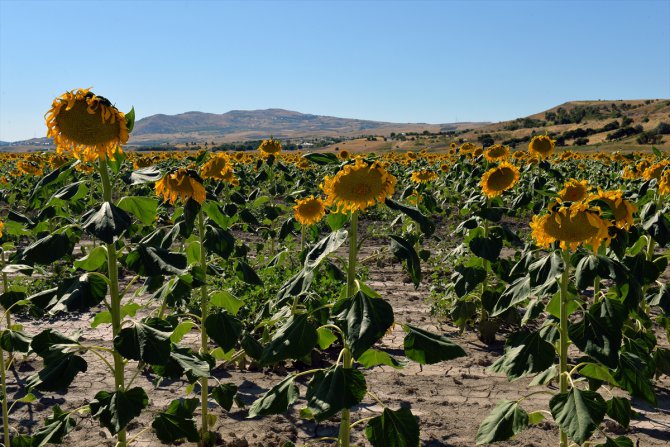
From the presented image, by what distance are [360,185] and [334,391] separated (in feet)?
2.65

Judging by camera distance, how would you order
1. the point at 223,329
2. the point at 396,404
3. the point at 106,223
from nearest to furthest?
the point at 106,223, the point at 223,329, the point at 396,404

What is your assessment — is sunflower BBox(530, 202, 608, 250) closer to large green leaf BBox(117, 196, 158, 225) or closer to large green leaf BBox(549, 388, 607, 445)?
large green leaf BBox(549, 388, 607, 445)

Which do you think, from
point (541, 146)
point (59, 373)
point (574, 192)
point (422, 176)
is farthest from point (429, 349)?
point (422, 176)

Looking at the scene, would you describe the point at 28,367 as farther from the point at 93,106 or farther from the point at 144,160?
the point at 144,160

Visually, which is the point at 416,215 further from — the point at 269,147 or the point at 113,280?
the point at 269,147

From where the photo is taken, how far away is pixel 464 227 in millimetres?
5312

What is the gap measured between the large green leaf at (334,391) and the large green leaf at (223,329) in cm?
80

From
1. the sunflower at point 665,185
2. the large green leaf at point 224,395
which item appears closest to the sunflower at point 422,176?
the sunflower at point 665,185

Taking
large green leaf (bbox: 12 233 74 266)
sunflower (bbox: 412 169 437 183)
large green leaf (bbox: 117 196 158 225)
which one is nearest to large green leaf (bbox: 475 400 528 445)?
large green leaf (bbox: 117 196 158 225)

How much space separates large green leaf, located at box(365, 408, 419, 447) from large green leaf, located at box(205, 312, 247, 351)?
3.05 ft

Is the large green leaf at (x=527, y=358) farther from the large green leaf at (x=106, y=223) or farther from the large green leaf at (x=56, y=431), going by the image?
the large green leaf at (x=56, y=431)

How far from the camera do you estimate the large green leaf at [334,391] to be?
2.09m

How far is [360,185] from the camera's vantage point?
7.51 ft

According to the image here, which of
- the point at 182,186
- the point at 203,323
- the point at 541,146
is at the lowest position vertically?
the point at 203,323
